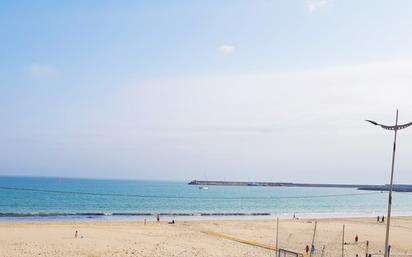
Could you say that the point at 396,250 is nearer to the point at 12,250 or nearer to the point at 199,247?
the point at 199,247

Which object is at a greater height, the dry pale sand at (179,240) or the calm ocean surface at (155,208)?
the dry pale sand at (179,240)

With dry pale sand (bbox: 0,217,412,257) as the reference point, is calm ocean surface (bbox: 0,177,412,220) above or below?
below

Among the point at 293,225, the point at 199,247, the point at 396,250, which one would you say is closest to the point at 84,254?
the point at 199,247

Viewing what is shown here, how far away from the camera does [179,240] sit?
3566 cm

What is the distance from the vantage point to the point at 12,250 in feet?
94.0

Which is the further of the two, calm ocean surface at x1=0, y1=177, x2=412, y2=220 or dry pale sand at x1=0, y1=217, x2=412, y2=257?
calm ocean surface at x1=0, y1=177, x2=412, y2=220

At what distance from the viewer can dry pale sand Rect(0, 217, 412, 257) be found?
29.6 m

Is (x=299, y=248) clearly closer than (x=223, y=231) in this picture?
Yes

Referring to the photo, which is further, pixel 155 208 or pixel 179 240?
pixel 155 208

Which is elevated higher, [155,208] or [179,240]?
[179,240]

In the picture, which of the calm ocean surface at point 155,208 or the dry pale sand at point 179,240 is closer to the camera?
the dry pale sand at point 179,240

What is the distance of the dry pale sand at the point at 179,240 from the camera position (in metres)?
29.6

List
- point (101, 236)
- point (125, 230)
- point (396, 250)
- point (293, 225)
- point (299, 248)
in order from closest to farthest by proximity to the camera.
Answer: point (299, 248) → point (396, 250) → point (101, 236) → point (125, 230) → point (293, 225)

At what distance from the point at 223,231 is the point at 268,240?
6862mm
